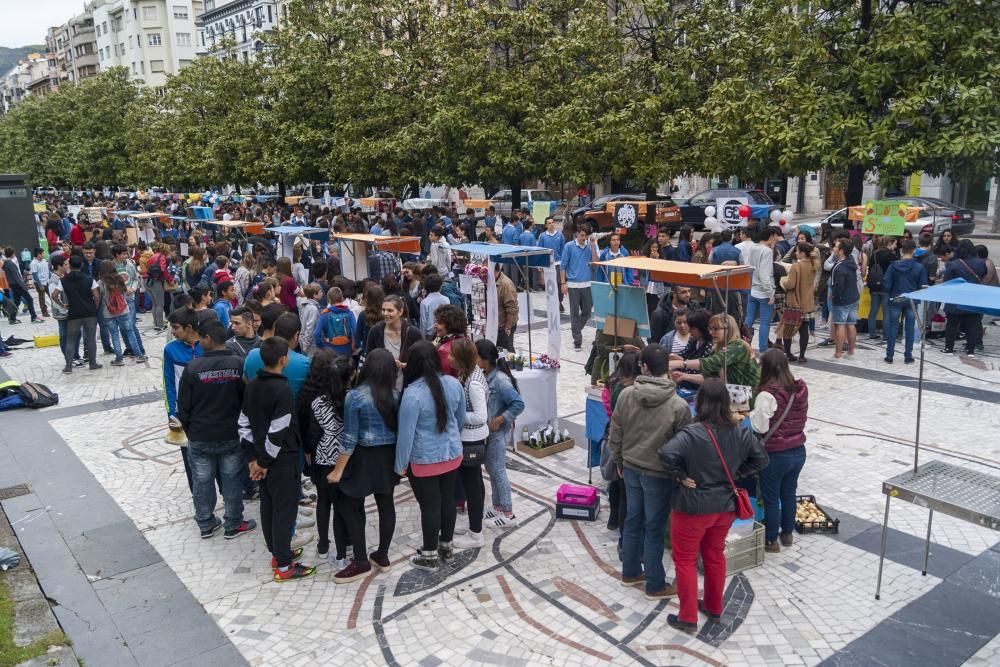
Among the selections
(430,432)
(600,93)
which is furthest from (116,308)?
(600,93)

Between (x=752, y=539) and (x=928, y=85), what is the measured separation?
10350mm

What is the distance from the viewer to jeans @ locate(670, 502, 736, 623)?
481 cm

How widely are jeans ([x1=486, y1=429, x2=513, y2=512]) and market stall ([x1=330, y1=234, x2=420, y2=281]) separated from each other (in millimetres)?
7881

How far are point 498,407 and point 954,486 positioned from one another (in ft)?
10.7

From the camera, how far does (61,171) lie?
5844 cm

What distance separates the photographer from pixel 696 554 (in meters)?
4.93

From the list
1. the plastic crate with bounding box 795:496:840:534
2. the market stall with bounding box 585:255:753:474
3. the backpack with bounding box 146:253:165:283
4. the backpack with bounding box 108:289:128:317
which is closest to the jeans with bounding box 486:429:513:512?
the market stall with bounding box 585:255:753:474

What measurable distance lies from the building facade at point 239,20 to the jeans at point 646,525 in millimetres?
72136

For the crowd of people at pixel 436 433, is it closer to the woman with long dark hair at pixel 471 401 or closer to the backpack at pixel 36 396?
the woman with long dark hair at pixel 471 401

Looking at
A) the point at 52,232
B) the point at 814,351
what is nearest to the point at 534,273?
the point at 814,351

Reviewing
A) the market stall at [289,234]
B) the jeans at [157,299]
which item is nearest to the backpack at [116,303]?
the jeans at [157,299]

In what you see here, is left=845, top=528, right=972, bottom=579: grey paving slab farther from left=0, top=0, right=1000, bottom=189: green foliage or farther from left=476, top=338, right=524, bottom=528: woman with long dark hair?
left=0, top=0, right=1000, bottom=189: green foliage

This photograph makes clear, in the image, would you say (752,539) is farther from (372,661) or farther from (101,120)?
(101,120)

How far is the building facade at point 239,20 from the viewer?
73.9m
